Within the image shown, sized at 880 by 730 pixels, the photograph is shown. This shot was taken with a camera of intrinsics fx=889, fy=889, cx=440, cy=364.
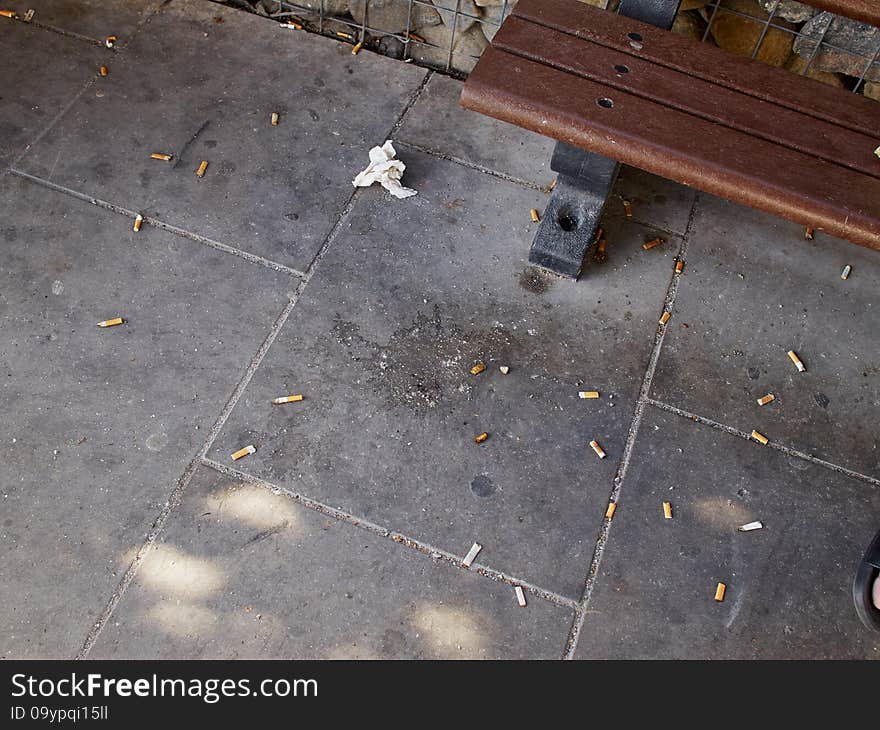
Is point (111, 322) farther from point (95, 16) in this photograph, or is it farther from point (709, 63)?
point (709, 63)

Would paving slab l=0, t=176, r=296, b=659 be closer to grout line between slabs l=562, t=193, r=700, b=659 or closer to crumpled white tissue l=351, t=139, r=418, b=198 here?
crumpled white tissue l=351, t=139, r=418, b=198

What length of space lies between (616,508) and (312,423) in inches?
40.0

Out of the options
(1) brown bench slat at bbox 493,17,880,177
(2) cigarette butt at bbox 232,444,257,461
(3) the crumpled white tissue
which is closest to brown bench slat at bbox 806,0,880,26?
(1) brown bench slat at bbox 493,17,880,177

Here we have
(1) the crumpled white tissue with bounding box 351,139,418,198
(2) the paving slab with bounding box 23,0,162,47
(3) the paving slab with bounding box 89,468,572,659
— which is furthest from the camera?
(2) the paving slab with bounding box 23,0,162,47

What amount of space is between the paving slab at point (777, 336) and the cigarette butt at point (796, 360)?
0.8 inches

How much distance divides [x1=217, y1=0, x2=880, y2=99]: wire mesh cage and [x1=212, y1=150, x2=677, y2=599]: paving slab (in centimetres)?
80

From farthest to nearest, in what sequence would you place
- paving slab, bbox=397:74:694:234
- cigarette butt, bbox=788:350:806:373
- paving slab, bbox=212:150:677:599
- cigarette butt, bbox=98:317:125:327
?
paving slab, bbox=397:74:694:234 < cigarette butt, bbox=788:350:806:373 < cigarette butt, bbox=98:317:125:327 < paving slab, bbox=212:150:677:599

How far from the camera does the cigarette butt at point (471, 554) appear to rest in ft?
8.86

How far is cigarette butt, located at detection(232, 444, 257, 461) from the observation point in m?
2.81

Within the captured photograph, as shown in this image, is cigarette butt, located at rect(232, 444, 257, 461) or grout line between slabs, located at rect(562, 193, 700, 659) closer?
Result: grout line between slabs, located at rect(562, 193, 700, 659)

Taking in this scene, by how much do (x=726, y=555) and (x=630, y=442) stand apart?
1.53ft

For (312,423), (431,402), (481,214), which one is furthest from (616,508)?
(481,214)

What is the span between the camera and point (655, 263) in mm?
3416

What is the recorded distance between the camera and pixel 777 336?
327 cm
